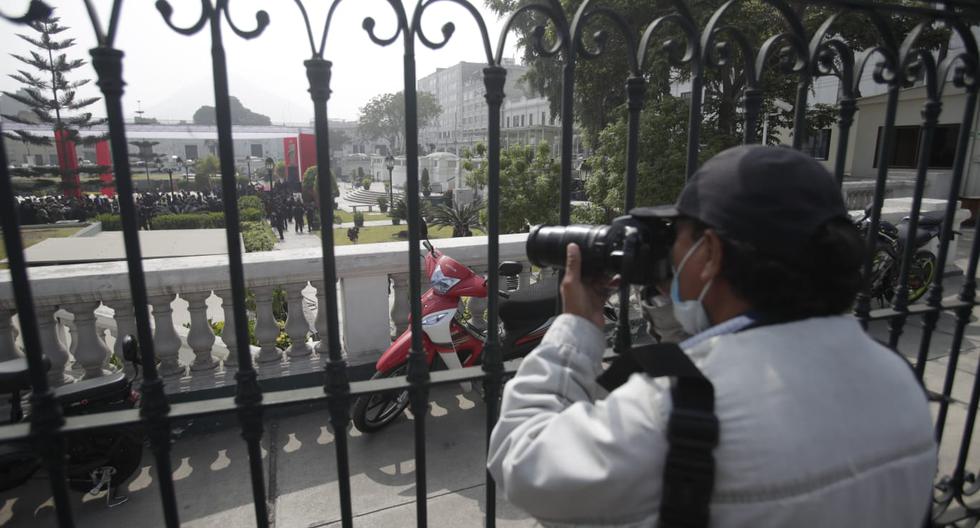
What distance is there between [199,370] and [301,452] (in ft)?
3.56

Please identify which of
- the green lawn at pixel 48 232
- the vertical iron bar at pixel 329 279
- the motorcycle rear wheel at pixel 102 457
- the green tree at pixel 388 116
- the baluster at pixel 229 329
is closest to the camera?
the vertical iron bar at pixel 329 279

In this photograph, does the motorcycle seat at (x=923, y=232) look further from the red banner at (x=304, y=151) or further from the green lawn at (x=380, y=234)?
the red banner at (x=304, y=151)

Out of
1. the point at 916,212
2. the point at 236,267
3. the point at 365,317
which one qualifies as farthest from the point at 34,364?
the point at 365,317

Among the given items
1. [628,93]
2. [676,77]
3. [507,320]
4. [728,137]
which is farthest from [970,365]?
[676,77]

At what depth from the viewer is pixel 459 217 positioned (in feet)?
71.7

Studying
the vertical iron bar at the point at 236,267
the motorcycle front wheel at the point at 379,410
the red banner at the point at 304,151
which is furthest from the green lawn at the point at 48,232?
the vertical iron bar at the point at 236,267

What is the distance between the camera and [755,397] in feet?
3.09

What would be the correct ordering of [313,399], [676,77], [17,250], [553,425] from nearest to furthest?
[553,425] < [17,250] < [313,399] < [676,77]

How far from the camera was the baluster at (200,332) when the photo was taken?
13.1 feet

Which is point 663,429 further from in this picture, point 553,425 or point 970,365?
point 970,365

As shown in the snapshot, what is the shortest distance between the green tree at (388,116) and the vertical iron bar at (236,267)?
99199 mm

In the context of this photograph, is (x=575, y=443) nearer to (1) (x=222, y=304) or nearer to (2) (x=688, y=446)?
(2) (x=688, y=446)

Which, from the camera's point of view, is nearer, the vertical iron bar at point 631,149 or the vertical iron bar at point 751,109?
the vertical iron bar at point 631,149

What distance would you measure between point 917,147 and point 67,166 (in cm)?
4009
